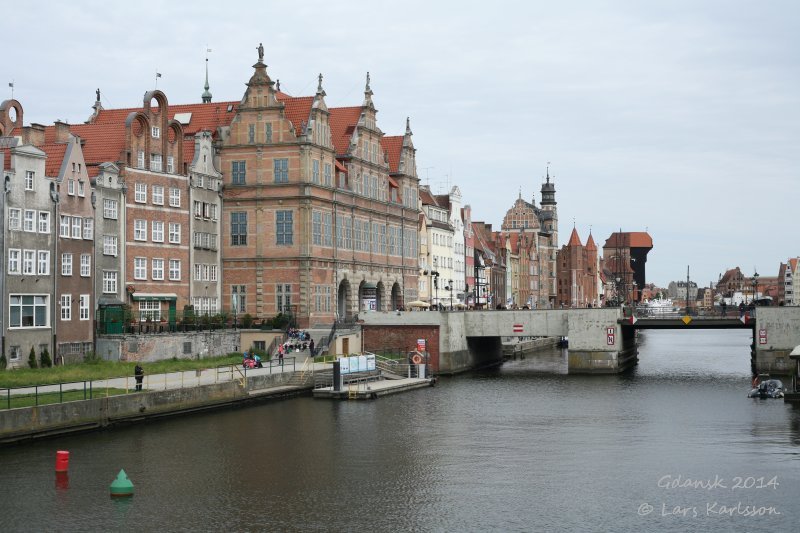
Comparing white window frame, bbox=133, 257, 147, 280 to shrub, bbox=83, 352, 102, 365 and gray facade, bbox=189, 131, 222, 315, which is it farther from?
shrub, bbox=83, 352, 102, 365

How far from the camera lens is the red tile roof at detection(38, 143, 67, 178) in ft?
241

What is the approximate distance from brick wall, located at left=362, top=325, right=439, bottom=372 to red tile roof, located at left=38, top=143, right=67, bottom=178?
3227 cm

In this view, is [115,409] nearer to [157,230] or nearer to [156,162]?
[157,230]

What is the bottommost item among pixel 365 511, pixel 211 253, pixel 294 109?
pixel 365 511

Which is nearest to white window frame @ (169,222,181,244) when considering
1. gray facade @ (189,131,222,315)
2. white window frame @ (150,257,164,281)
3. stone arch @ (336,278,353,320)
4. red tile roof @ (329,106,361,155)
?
gray facade @ (189,131,222,315)

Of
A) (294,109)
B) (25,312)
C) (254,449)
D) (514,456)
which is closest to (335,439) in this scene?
(254,449)

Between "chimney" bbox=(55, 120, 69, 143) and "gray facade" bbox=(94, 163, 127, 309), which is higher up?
"chimney" bbox=(55, 120, 69, 143)

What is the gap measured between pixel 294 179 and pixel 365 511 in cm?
5712

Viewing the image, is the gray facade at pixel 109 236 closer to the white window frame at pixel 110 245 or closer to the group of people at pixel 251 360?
the white window frame at pixel 110 245

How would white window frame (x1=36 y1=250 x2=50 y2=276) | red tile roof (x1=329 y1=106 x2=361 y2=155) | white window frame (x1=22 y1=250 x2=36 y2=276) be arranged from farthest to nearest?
red tile roof (x1=329 y1=106 x2=361 y2=155) → white window frame (x1=36 y1=250 x2=50 y2=276) → white window frame (x1=22 y1=250 x2=36 y2=276)

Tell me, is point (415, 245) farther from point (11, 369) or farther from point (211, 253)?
point (11, 369)

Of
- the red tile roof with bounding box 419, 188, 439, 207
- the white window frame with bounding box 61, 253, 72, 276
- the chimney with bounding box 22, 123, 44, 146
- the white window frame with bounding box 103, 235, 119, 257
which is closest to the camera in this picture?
the white window frame with bounding box 61, 253, 72, 276

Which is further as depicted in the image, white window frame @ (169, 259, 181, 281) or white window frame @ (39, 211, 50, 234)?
white window frame @ (169, 259, 181, 281)

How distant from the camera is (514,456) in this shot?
165 feet
